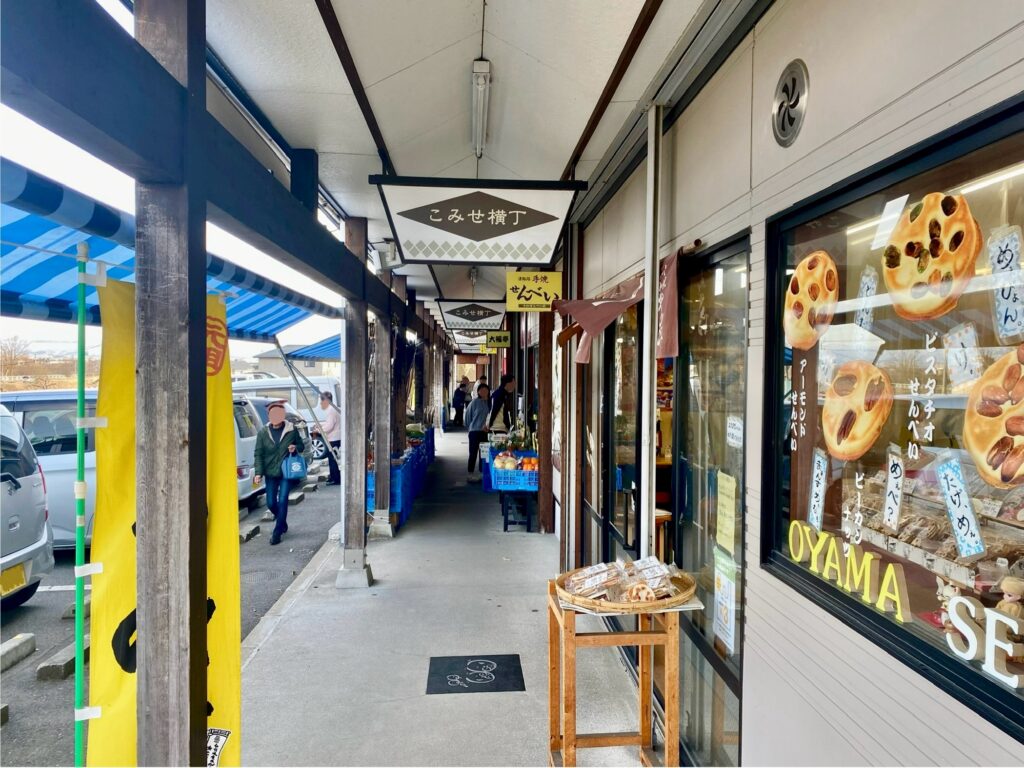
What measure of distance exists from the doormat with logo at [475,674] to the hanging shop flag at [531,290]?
11.3ft

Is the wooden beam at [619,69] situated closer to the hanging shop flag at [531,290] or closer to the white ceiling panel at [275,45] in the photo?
the white ceiling panel at [275,45]

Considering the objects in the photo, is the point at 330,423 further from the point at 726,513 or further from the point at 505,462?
the point at 726,513

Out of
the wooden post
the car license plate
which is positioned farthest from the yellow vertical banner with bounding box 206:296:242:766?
the wooden post

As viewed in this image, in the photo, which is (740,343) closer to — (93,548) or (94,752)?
(93,548)

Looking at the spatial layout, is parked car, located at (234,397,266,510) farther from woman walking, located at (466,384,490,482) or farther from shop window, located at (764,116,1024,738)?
shop window, located at (764,116,1024,738)

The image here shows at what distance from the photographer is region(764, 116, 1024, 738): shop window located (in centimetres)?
129

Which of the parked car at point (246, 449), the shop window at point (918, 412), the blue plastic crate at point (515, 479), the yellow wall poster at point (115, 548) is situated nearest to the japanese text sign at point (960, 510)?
the shop window at point (918, 412)

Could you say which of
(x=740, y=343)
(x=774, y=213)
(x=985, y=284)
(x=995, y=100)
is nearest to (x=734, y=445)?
(x=740, y=343)

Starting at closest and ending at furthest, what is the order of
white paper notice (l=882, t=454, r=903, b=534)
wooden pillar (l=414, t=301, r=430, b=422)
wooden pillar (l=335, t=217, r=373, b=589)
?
white paper notice (l=882, t=454, r=903, b=534) → wooden pillar (l=335, t=217, r=373, b=589) → wooden pillar (l=414, t=301, r=430, b=422)

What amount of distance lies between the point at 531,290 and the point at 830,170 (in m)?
4.47

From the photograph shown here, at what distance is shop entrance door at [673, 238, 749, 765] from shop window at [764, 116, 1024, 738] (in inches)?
18.1

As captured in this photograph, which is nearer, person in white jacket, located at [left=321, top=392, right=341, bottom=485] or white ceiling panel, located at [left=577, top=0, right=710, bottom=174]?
white ceiling panel, located at [left=577, top=0, right=710, bottom=174]

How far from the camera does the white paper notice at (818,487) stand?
199 centimetres

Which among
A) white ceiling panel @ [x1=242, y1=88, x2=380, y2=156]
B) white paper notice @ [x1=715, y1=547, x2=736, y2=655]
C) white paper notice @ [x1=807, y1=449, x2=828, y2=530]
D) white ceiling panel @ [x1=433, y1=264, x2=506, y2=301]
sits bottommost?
white paper notice @ [x1=715, y1=547, x2=736, y2=655]
